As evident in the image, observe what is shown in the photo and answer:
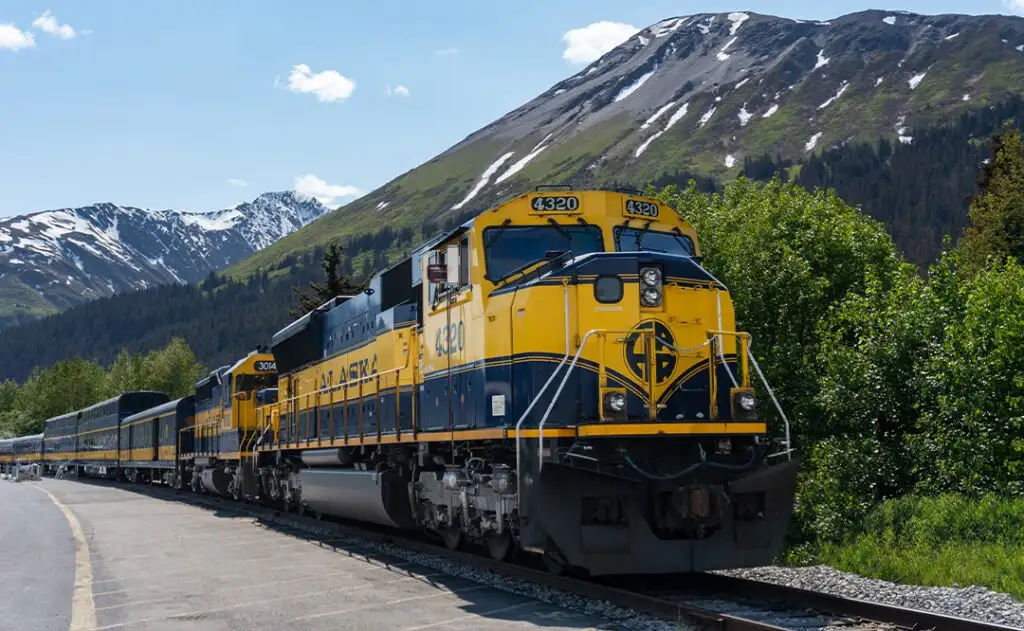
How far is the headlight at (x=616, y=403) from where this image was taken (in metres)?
9.94

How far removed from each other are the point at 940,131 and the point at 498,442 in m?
199

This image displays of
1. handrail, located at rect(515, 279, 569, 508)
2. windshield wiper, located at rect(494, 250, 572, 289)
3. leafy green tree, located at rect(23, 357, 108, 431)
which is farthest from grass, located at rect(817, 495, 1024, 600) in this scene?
leafy green tree, located at rect(23, 357, 108, 431)

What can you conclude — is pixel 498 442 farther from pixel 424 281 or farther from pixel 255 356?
pixel 255 356

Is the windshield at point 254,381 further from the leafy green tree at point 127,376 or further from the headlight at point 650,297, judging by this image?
the leafy green tree at point 127,376

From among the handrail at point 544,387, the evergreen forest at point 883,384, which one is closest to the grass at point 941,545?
the evergreen forest at point 883,384

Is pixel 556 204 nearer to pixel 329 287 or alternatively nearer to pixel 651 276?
pixel 651 276

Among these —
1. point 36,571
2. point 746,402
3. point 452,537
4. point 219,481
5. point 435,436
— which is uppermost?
point 746,402

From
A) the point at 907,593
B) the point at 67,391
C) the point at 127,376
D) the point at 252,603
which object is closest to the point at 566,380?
the point at 907,593

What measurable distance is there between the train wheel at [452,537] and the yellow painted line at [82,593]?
14.6 ft

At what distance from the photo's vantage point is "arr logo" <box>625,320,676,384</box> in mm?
10328

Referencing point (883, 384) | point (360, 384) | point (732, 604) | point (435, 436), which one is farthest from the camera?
point (360, 384)

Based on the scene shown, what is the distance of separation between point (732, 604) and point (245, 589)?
546 cm

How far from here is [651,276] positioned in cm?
1048

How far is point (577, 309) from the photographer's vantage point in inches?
412
